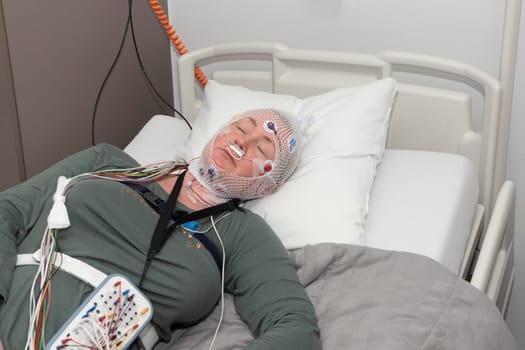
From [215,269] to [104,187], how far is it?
367 millimetres

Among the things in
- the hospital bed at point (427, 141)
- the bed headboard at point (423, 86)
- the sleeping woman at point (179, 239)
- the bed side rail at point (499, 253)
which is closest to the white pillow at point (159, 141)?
the hospital bed at point (427, 141)

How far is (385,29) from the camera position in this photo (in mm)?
2352

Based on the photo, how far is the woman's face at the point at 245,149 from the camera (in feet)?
6.07

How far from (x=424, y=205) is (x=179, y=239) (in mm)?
697

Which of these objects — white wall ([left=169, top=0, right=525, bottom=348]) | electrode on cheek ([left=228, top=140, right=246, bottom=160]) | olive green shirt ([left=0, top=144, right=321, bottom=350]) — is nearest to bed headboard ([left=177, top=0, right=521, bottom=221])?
white wall ([left=169, top=0, right=525, bottom=348])

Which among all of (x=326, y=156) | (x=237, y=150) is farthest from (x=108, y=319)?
(x=326, y=156)

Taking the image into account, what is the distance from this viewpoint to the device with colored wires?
1469 mm

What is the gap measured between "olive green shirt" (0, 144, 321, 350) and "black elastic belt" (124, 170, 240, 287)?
2cm

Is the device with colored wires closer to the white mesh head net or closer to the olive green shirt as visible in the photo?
the olive green shirt

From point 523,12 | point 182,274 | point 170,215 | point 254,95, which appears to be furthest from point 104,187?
point 523,12

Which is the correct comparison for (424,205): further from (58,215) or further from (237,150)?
(58,215)

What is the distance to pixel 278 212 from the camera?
194cm

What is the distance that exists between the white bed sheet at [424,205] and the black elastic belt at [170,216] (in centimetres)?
42

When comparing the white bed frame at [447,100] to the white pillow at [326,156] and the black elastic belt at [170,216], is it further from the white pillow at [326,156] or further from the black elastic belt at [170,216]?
the black elastic belt at [170,216]
